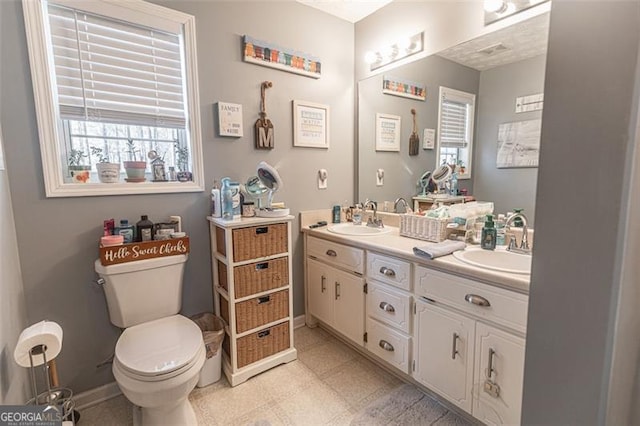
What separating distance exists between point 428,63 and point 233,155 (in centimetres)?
149

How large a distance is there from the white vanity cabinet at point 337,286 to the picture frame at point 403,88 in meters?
1.25

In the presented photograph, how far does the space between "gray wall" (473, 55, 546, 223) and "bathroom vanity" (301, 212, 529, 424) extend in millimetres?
565

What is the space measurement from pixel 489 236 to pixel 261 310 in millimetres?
1413

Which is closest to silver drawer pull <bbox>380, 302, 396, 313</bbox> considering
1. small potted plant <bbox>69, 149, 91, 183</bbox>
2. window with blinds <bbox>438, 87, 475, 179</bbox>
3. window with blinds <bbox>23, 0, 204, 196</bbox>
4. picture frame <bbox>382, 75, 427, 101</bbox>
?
window with blinds <bbox>438, 87, 475, 179</bbox>

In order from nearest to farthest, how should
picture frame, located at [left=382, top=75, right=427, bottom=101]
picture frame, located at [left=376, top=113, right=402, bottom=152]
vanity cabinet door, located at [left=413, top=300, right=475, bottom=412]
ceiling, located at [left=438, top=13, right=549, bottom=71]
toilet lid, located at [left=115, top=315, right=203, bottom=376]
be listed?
toilet lid, located at [left=115, top=315, right=203, bottom=376]
vanity cabinet door, located at [left=413, top=300, right=475, bottom=412]
ceiling, located at [left=438, top=13, right=549, bottom=71]
picture frame, located at [left=382, top=75, right=427, bottom=101]
picture frame, located at [left=376, top=113, right=402, bottom=152]

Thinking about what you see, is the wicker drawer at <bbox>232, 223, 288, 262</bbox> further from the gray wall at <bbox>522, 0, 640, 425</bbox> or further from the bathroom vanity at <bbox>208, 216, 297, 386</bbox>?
the gray wall at <bbox>522, 0, 640, 425</bbox>

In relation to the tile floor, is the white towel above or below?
above

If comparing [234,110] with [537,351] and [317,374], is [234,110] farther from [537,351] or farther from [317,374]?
[537,351]

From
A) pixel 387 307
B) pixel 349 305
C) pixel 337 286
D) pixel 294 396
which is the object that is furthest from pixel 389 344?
pixel 294 396

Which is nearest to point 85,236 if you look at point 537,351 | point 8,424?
point 8,424

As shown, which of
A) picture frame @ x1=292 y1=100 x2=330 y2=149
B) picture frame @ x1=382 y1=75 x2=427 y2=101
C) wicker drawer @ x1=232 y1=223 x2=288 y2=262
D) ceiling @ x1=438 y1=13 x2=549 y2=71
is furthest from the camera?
picture frame @ x1=292 y1=100 x2=330 y2=149

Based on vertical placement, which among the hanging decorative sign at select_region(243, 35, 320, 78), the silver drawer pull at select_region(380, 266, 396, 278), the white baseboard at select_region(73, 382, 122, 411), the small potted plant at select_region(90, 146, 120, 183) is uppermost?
the hanging decorative sign at select_region(243, 35, 320, 78)

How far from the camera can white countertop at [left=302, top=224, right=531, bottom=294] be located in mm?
1189

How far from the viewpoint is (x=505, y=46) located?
1640mm
